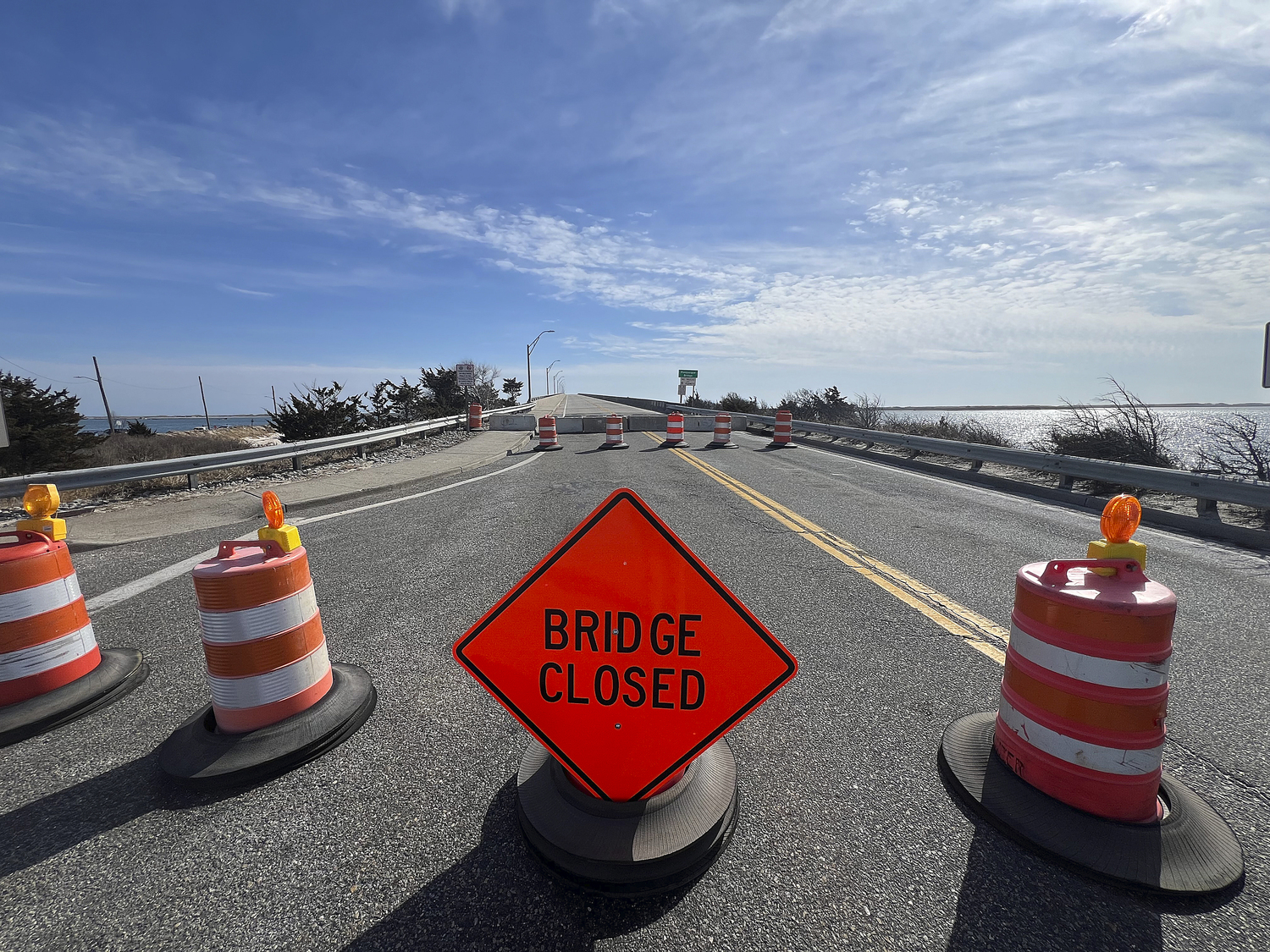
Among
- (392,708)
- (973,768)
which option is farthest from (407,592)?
(973,768)

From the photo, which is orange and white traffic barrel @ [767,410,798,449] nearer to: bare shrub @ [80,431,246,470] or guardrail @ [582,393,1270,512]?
guardrail @ [582,393,1270,512]

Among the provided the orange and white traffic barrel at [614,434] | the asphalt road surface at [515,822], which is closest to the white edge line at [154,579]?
the asphalt road surface at [515,822]

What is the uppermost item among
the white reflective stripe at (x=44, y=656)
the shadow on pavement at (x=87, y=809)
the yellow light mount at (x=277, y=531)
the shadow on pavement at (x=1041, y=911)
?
the yellow light mount at (x=277, y=531)

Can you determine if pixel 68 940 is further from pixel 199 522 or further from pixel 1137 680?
pixel 199 522

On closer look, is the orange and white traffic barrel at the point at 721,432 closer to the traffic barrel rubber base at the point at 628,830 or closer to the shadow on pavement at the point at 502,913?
the traffic barrel rubber base at the point at 628,830

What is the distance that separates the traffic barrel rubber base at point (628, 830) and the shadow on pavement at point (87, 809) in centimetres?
139

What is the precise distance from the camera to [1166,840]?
2.15m

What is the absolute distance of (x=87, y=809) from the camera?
7.74ft

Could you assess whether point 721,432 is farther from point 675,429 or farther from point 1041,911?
point 1041,911

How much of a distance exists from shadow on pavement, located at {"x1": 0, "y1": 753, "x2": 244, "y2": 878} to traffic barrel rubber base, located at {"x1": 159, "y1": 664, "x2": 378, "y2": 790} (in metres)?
0.06

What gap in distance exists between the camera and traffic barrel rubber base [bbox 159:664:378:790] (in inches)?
99.0

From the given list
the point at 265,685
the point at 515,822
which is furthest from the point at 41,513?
the point at 515,822

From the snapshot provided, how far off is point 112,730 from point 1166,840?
A: 4732 mm

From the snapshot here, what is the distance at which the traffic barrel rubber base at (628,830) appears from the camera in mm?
2012
